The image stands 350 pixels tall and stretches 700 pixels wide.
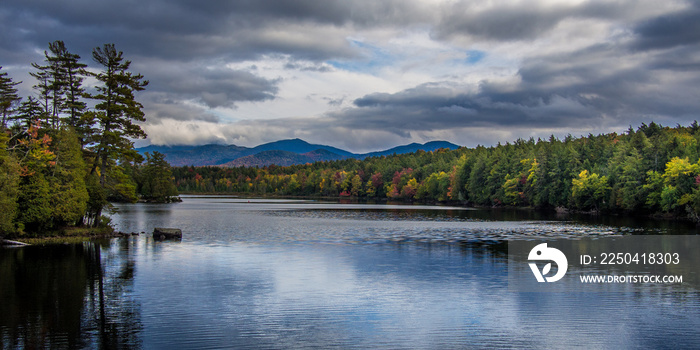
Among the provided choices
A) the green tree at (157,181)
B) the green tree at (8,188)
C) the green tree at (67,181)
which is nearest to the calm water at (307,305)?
the green tree at (8,188)

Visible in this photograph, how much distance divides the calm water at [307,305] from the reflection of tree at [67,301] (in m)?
0.06

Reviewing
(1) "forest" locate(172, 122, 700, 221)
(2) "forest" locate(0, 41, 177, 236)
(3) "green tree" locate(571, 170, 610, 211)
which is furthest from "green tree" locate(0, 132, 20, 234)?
(3) "green tree" locate(571, 170, 610, 211)

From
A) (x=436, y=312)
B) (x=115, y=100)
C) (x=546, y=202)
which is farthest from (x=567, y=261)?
(x=546, y=202)

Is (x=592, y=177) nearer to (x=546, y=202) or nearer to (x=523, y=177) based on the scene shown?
(x=546, y=202)

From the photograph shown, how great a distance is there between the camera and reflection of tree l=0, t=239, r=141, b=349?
16266 millimetres

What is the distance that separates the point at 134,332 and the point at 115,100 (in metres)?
38.0

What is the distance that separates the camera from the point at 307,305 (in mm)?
21359

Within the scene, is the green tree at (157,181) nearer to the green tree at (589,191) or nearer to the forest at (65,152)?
the forest at (65,152)

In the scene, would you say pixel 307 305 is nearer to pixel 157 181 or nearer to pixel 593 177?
pixel 593 177

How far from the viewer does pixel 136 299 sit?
2216 centimetres
